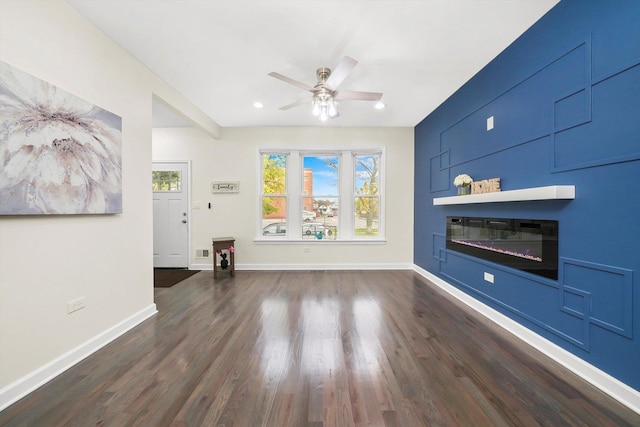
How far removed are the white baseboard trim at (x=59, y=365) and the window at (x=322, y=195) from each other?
2787 millimetres

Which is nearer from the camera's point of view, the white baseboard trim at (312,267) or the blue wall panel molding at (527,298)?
the blue wall panel molding at (527,298)

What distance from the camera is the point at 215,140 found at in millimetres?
4824

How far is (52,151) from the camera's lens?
1.74 metres

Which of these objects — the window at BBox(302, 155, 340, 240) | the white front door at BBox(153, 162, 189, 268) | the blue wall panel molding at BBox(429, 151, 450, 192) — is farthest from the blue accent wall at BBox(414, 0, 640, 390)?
the white front door at BBox(153, 162, 189, 268)

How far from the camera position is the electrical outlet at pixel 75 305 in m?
1.89

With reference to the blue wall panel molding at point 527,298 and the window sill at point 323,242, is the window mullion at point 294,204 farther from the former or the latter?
the blue wall panel molding at point 527,298

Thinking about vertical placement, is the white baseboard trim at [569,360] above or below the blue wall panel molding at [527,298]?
below

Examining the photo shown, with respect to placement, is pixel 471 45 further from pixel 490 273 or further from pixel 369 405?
pixel 369 405

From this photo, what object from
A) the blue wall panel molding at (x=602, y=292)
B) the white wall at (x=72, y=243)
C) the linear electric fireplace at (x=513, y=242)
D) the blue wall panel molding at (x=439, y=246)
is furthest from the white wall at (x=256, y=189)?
the blue wall panel molding at (x=602, y=292)

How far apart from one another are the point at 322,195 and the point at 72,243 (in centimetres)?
372

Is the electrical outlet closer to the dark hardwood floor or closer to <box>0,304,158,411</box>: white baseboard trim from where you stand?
<box>0,304,158,411</box>: white baseboard trim

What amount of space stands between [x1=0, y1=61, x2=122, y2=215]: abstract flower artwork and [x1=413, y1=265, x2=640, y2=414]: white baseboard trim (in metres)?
3.77

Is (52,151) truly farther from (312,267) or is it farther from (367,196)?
(367,196)

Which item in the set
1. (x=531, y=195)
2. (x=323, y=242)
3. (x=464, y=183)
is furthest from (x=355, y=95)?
(x=323, y=242)
